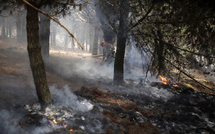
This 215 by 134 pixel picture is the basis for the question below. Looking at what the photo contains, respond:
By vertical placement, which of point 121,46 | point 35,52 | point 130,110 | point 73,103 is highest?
point 121,46

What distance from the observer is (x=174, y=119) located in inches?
188

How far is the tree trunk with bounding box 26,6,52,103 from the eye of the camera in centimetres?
370

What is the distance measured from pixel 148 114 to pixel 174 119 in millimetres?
886

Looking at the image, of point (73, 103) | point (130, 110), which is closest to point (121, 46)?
point (130, 110)

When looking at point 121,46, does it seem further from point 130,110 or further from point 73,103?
point 73,103

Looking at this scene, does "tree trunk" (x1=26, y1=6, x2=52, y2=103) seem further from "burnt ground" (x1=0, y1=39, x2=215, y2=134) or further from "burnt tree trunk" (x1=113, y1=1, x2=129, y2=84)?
"burnt tree trunk" (x1=113, y1=1, x2=129, y2=84)

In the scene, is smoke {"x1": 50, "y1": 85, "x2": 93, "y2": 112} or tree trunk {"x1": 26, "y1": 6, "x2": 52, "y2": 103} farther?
smoke {"x1": 50, "y1": 85, "x2": 93, "y2": 112}

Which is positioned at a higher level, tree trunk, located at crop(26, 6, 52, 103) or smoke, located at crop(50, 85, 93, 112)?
tree trunk, located at crop(26, 6, 52, 103)

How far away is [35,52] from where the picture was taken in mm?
3852

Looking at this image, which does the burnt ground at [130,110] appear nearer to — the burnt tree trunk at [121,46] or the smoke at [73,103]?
the smoke at [73,103]

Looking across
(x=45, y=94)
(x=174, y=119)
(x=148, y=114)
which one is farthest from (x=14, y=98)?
(x=174, y=119)

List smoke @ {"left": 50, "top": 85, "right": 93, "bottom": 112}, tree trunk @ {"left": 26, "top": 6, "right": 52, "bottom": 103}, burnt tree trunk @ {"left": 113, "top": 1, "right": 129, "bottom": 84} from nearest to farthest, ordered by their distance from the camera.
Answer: tree trunk @ {"left": 26, "top": 6, "right": 52, "bottom": 103} → smoke @ {"left": 50, "top": 85, "right": 93, "bottom": 112} → burnt tree trunk @ {"left": 113, "top": 1, "right": 129, "bottom": 84}

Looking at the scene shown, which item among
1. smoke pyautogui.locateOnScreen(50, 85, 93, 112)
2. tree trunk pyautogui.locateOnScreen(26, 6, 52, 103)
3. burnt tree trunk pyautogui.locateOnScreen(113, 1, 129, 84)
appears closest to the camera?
tree trunk pyautogui.locateOnScreen(26, 6, 52, 103)

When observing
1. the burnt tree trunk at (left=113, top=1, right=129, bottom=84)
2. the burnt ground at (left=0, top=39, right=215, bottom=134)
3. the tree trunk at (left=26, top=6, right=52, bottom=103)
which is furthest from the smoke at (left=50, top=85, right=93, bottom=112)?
the burnt tree trunk at (left=113, top=1, right=129, bottom=84)
